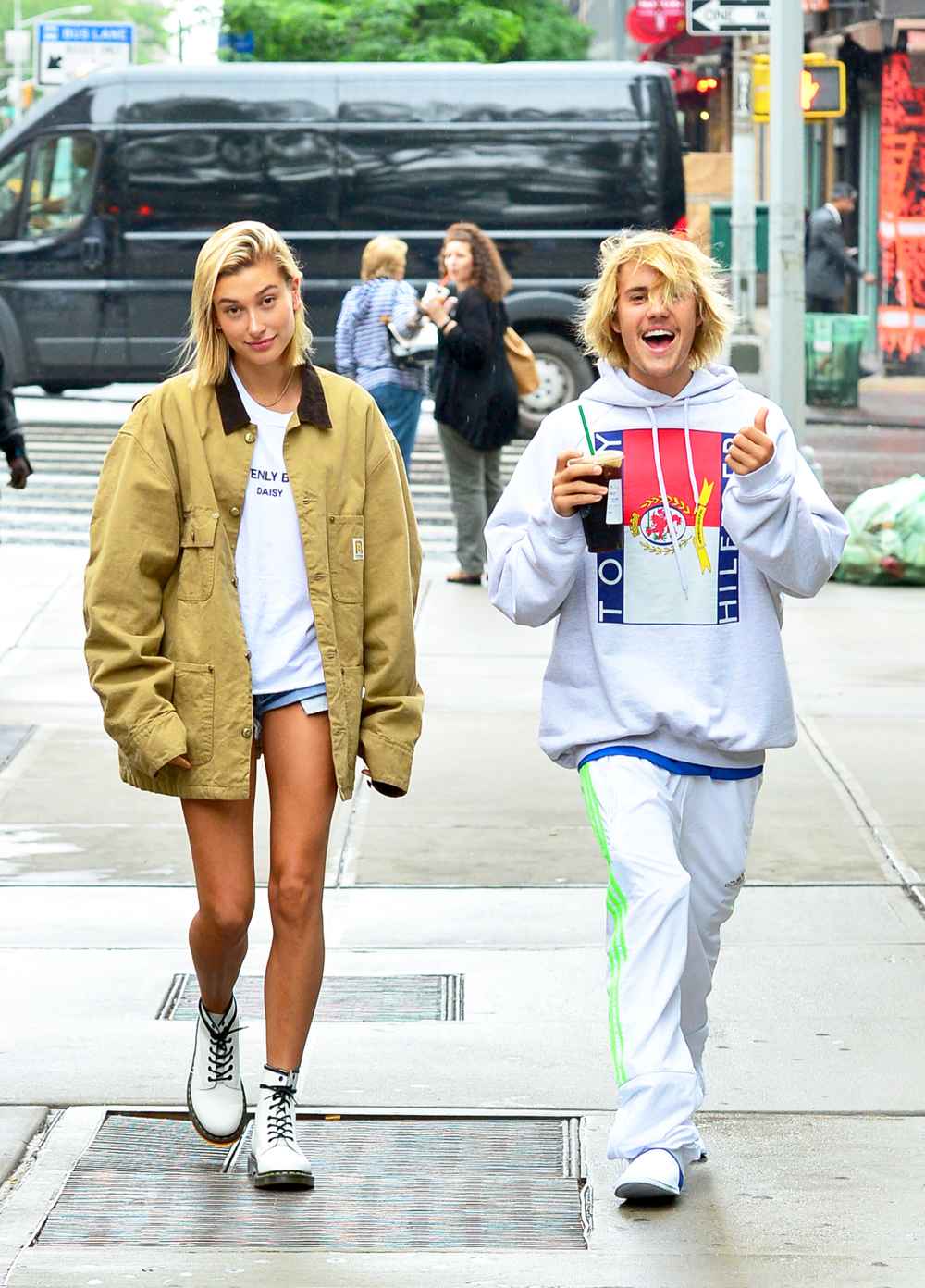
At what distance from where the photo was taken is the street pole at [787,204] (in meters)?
14.0

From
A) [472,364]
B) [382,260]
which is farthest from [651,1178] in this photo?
[382,260]

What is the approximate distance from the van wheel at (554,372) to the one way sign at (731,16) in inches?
139

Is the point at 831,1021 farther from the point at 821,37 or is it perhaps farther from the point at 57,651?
the point at 821,37

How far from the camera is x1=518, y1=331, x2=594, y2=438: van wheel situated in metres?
18.5

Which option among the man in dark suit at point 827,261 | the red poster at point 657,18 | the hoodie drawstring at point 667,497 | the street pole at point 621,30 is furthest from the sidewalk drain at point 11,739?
the street pole at point 621,30

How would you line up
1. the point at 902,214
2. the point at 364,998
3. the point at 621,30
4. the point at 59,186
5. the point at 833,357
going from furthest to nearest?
the point at 621,30 → the point at 902,214 → the point at 833,357 → the point at 59,186 → the point at 364,998

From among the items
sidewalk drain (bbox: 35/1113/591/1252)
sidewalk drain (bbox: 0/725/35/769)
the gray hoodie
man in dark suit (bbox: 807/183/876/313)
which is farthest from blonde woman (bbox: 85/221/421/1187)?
man in dark suit (bbox: 807/183/876/313)

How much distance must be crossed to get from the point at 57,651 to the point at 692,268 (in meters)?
6.50

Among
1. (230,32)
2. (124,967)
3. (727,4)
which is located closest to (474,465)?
(727,4)

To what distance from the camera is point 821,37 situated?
29.7 meters

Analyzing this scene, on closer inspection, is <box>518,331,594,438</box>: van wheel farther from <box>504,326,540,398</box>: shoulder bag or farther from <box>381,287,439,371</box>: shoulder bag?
<box>504,326,540,398</box>: shoulder bag

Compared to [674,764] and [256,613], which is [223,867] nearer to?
[256,613]

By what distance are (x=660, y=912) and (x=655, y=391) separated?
989 millimetres

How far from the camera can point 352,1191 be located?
446cm
